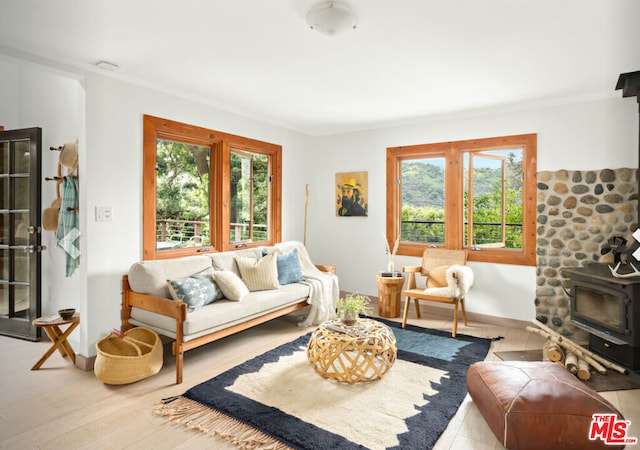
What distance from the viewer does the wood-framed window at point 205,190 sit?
3.64m

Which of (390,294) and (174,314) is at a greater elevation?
(174,314)

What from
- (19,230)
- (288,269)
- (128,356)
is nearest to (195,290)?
(128,356)

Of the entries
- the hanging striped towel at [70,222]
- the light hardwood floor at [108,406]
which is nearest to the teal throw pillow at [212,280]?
the light hardwood floor at [108,406]

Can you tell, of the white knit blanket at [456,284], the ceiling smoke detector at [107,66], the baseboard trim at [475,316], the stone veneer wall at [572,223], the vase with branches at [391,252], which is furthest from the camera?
the vase with branches at [391,252]

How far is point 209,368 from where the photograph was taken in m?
3.16

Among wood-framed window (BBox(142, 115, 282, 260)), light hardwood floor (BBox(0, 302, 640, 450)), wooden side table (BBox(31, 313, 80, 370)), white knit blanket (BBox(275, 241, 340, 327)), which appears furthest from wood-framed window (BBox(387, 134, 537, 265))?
wooden side table (BBox(31, 313, 80, 370))

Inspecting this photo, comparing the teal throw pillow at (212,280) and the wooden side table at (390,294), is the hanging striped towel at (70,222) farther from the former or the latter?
the wooden side table at (390,294)

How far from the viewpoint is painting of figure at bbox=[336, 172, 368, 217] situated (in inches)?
211

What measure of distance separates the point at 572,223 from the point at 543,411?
260cm

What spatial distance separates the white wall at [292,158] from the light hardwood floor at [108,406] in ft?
1.34

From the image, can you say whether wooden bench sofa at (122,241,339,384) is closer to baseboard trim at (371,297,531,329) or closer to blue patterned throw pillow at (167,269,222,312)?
blue patterned throw pillow at (167,269,222,312)

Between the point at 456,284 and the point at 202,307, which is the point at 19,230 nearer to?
the point at 202,307

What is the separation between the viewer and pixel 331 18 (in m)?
2.22

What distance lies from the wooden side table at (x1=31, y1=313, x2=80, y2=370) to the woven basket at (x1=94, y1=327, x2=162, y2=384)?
37 centimetres
